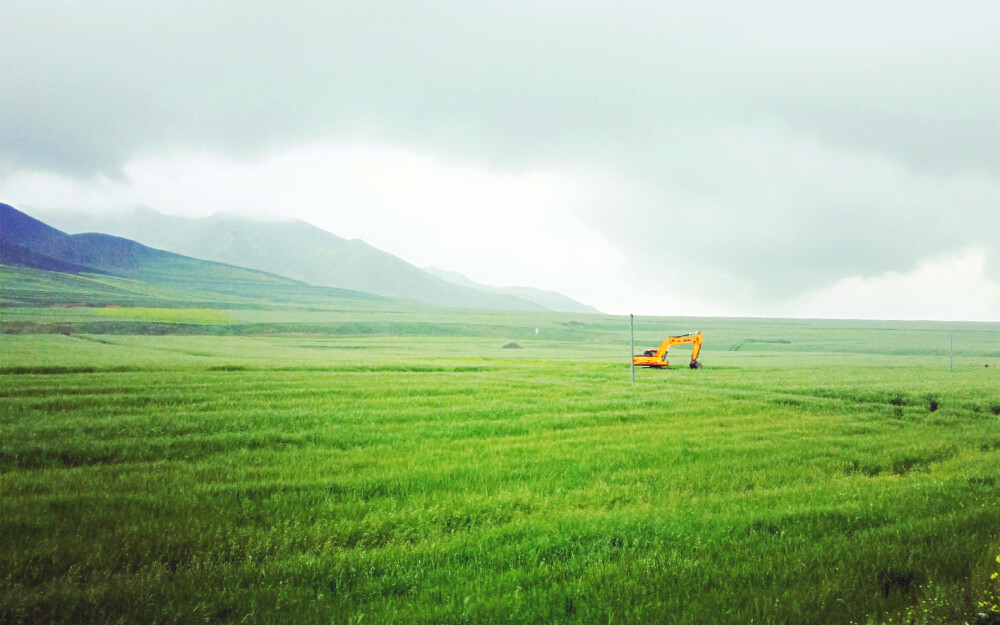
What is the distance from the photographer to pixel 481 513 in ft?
36.4

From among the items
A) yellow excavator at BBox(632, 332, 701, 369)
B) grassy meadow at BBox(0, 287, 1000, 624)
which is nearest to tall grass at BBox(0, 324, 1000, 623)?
grassy meadow at BBox(0, 287, 1000, 624)

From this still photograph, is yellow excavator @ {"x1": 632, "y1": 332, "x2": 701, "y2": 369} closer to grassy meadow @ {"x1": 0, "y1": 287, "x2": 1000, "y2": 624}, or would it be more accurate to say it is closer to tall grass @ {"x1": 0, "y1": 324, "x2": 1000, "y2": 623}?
grassy meadow @ {"x1": 0, "y1": 287, "x2": 1000, "y2": 624}

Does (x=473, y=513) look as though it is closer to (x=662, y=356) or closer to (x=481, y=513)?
(x=481, y=513)

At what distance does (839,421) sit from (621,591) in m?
19.6

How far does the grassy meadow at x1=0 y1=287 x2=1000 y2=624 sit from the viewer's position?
24.5ft

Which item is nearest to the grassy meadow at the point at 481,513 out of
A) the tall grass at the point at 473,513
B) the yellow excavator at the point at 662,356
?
the tall grass at the point at 473,513

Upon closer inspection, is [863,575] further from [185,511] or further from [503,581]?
[185,511]

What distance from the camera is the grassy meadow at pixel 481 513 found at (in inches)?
294

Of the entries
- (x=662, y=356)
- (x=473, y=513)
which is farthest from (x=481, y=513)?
(x=662, y=356)

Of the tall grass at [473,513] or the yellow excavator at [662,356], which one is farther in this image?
the yellow excavator at [662,356]

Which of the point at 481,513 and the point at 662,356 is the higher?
the point at 662,356

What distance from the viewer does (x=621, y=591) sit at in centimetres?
773

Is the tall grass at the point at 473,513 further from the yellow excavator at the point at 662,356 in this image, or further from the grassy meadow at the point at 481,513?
the yellow excavator at the point at 662,356

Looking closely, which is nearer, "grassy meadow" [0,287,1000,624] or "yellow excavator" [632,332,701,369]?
"grassy meadow" [0,287,1000,624]
